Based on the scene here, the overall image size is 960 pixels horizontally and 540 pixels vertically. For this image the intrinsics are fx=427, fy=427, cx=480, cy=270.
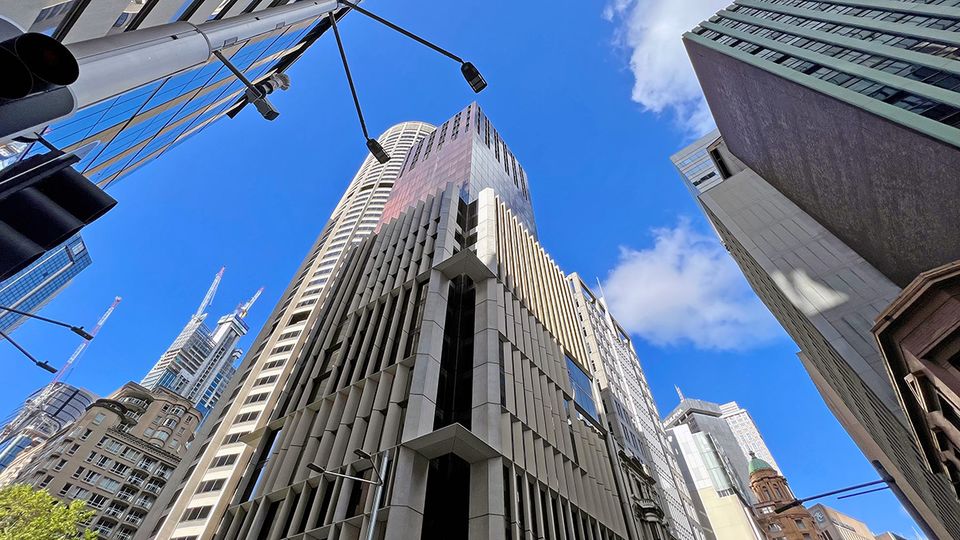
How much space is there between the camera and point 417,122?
138 metres

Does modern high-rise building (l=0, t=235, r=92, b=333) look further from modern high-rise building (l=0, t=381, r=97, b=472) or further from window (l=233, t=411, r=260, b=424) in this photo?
Answer: modern high-rise building (l=0, t=381, r=97, b=472)

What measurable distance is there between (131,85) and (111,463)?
306 ft

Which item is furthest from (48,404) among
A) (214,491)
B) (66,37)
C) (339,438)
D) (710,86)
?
(710,86)

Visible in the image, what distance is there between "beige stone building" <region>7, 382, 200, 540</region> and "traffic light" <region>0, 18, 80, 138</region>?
76.3 meters

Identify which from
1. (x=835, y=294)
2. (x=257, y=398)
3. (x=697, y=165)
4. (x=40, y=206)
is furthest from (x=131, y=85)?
(x=697, y=165)

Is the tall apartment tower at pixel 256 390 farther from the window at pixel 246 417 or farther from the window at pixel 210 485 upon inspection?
the window at pixel 246 417

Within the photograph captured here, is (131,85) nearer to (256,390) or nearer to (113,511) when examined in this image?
(256,390)

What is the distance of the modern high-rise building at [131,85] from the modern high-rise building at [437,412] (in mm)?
12443

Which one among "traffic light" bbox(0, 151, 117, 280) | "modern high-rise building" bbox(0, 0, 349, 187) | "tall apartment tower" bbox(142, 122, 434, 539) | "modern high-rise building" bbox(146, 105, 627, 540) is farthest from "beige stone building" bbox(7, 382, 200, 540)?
"traffic light" bbox(0, 151, 117, 280)

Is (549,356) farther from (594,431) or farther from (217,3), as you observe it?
(217,3)

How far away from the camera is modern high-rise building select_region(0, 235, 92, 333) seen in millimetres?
61719

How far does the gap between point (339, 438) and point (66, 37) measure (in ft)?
64.1

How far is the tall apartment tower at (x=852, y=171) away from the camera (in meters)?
23.5

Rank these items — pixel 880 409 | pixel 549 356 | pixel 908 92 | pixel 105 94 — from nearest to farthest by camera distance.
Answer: pixel 105 94, pixel 880 409, pixel 908 92, pixel 549 356
